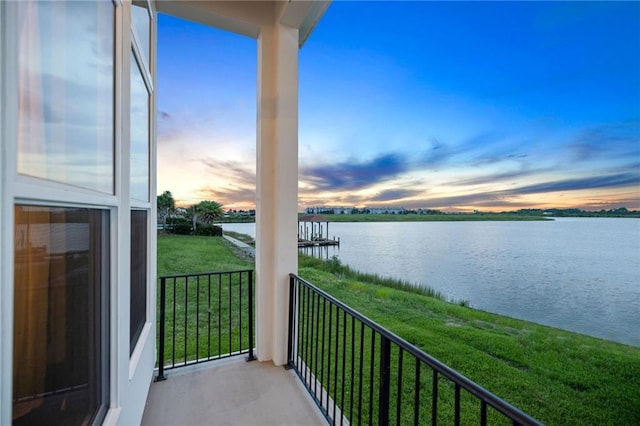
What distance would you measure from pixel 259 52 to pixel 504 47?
9.50 meters

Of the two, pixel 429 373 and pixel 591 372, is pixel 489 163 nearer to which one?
pixel 591 372

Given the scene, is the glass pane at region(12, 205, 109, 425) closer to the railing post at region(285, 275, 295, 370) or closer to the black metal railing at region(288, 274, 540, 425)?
the black metal railing at region(288, 274, 540, 425)

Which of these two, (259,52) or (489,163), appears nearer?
(259,52)

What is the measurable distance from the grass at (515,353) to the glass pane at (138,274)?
5.25 feet

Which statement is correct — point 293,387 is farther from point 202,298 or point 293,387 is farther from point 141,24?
point 202,298

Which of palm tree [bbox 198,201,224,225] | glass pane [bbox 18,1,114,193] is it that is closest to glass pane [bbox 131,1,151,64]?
glass pane [bbox 18,1,114,193]

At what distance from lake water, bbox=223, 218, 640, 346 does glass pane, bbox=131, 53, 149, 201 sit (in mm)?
1498

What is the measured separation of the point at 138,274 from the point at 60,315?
1.13 meters

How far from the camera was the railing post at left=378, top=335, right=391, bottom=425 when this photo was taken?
118cm

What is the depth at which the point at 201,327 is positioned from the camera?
12.1 ft

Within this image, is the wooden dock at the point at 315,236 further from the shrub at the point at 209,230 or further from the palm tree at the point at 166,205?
the palm tree at the point at 166,205

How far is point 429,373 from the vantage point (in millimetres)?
2904

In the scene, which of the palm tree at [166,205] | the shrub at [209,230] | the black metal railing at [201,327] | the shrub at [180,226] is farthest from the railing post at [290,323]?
the shrub at [209,230]

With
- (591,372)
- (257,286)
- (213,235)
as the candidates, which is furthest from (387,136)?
(257,286)
